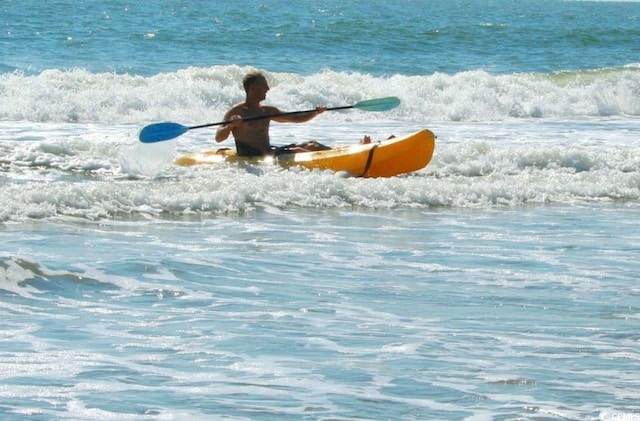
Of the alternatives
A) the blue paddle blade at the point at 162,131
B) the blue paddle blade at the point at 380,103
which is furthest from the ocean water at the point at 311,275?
the blue paddle blade at the point at 380,103

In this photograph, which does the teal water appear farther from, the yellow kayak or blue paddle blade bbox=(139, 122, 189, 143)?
the yellow kayak

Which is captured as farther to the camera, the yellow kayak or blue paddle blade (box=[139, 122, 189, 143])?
blue paddle blade (box=[139, 122, 189, 143])

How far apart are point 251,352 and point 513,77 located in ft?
61.0

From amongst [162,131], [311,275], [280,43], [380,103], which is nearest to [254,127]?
[162,131]

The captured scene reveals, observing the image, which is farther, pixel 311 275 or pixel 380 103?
pixel 380 103

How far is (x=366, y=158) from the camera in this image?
10430 mm

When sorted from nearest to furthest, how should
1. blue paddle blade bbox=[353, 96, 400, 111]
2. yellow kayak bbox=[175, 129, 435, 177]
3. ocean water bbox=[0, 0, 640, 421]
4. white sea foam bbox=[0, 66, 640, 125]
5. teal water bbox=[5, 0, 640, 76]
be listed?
ocean water bbox=[0, 0, 640, 421] → yellow kayak bbox=[175, 129, 435, 177] → blue paddle blade bbox=[353, 96, 400, 111] → white sea foam bbox=[0, 66, 640, 125] → teal water bbox=[5, 0, 640, 76]

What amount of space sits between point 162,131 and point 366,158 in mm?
1830

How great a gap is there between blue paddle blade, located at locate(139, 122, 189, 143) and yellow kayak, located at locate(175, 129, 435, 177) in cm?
26

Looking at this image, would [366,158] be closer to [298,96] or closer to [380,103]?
[380,103]

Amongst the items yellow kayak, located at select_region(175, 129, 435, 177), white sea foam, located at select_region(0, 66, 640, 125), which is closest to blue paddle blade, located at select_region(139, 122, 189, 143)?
yellow kayak, located at select_region(175, 129, 435, 177)

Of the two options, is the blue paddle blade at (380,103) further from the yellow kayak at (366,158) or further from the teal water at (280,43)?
the teal water at (280,43)

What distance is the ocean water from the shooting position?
14.4 ft

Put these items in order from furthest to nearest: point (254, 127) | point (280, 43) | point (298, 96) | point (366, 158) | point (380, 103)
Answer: point (280, 43) < point (298, 96) < point (380, 103) < point (254, 127) < point (366, 158)
